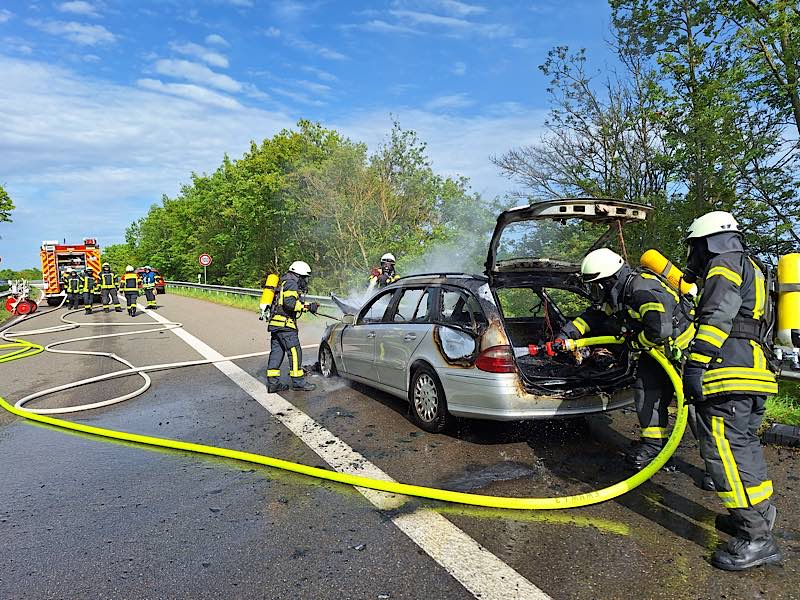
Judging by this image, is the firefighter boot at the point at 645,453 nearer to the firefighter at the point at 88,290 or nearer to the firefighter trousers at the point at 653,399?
the firefighter trousers at the point at 653,399

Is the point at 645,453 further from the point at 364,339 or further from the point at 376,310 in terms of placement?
the point at 376,310

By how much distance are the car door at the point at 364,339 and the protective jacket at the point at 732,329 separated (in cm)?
360

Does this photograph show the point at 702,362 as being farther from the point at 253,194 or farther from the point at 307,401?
the point at 253,194

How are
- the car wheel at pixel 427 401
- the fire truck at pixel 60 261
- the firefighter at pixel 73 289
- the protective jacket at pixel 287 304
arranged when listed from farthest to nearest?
the fire truck at pixel 60 261
the firefighter at pixel 73 289
the protective jacket at pixel 287 304
the car wheel at pixel 427 401

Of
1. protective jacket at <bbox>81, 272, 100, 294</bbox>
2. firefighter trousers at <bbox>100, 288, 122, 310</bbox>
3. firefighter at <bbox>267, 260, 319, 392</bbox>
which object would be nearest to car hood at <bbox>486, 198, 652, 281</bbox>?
firefighter at <bbox>267, 260, 319, 392</bbox>

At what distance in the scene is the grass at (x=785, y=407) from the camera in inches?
193

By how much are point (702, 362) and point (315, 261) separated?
25021mm

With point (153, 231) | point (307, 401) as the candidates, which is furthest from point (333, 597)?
point (153, 231)

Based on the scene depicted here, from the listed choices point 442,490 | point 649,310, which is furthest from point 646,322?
point 442,490

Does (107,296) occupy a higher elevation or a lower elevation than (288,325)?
lower

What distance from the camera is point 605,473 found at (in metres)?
4.04

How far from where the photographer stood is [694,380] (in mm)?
2951

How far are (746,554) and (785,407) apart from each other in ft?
9.83

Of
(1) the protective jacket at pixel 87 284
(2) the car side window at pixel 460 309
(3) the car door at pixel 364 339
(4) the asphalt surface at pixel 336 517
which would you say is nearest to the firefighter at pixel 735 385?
(4) the asphalt surface at pixel 336 517
